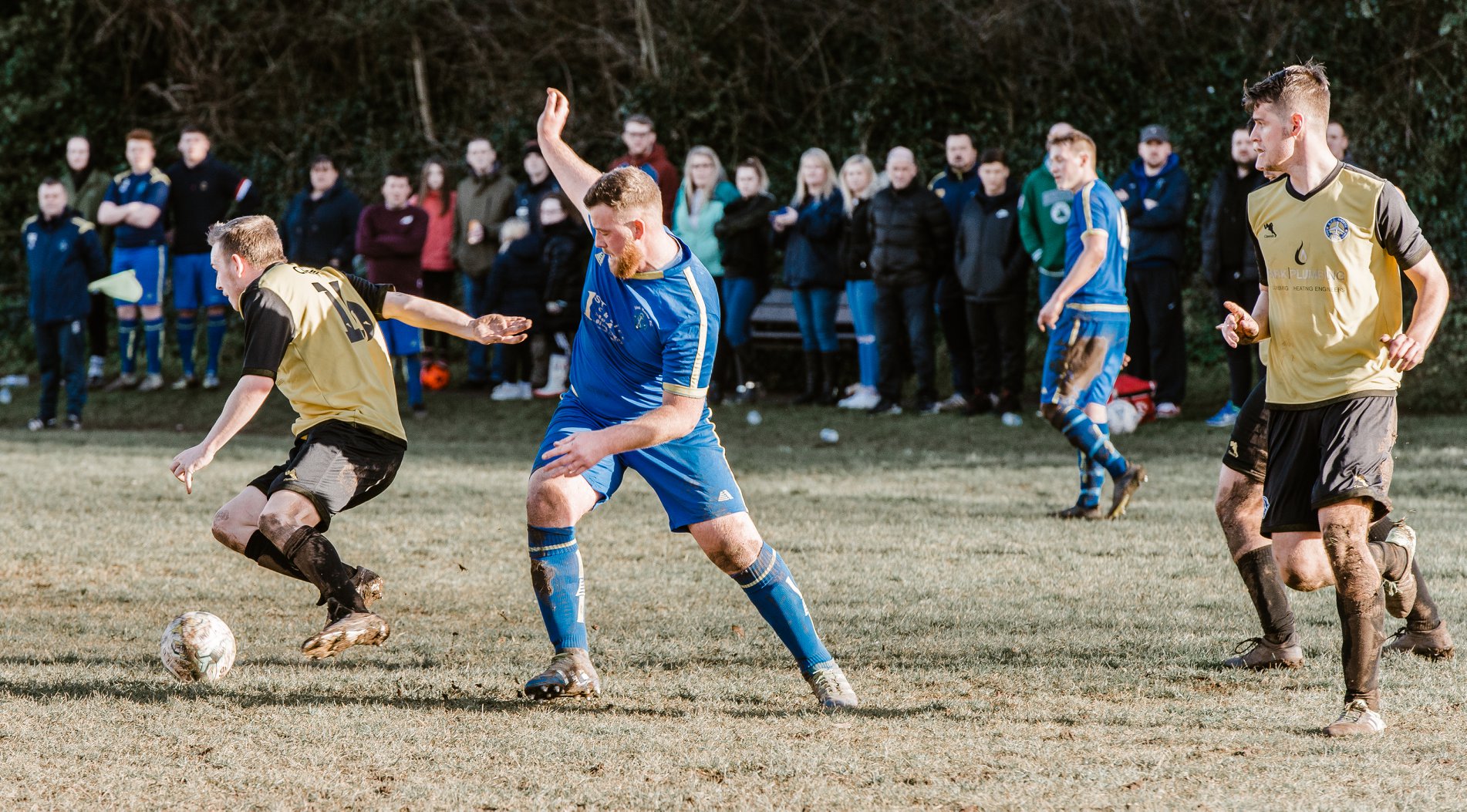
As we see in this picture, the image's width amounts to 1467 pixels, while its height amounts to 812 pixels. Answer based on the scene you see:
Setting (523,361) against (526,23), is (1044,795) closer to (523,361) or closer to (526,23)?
(523,361)

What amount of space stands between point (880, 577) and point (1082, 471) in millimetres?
2104

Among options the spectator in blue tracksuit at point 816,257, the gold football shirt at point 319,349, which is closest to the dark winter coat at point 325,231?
the spectator in blue tracksuit at point 816,257

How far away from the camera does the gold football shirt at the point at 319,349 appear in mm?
5473

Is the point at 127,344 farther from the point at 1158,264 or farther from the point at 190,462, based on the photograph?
the point at 190,462

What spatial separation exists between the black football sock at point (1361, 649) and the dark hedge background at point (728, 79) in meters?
9.93

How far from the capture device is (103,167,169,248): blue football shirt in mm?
15031

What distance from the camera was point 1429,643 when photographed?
531 cm

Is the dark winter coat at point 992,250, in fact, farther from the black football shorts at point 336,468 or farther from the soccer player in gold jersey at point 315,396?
the black football shorts at point 336,468

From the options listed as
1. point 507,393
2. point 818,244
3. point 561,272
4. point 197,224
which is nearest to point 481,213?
point 561,272

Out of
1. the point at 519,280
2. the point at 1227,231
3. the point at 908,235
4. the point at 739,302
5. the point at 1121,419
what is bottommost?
the point at 1121,419

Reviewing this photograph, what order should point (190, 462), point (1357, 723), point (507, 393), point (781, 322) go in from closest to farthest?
point (1357, 723), point (190, 462), point (781, 322), point (507, 393)

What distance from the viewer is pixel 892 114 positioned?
17797mm

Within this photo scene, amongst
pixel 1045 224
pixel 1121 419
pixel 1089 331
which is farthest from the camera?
pixel 1045 224

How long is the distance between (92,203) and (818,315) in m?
8.09
